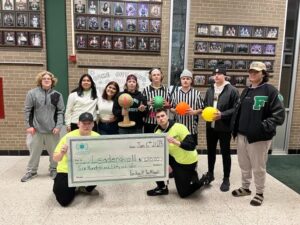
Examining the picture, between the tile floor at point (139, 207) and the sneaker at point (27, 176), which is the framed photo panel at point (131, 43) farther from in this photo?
the sneaker at point (27, 176)

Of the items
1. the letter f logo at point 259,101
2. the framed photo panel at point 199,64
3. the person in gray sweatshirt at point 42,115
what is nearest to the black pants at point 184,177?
the letter f logo at point 259,101

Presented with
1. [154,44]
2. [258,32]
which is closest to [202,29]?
[154,44]

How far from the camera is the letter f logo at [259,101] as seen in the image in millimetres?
2488

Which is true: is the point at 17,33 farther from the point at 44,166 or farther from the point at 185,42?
the point at 185,42

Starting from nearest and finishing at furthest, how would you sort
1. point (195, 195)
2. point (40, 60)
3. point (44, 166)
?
point (195, 195)
point (44, 166)
point (40, 60)

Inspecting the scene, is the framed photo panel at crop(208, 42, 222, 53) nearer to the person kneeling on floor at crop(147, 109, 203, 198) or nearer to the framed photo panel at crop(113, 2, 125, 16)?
the framed photo panel at crop(113, 2, 125, 16)

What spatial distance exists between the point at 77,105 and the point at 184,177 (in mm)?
1527

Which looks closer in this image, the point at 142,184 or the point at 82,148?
the point at 82,148

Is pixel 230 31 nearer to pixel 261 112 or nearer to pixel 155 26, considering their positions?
pixel 155 26

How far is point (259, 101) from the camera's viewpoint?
8.21ft

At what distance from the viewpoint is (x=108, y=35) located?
4.04m

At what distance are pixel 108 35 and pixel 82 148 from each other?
7.20 feet

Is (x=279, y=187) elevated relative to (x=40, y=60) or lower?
lower

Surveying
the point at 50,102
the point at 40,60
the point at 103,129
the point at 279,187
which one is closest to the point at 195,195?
the point at 279,187
